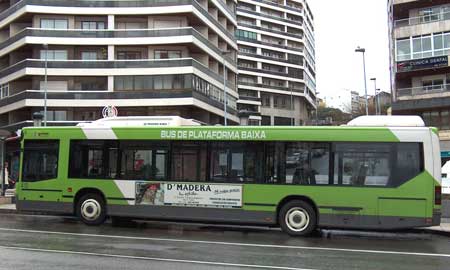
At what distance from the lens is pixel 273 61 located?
106750mm

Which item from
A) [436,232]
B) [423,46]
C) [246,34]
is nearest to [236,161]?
[436,232]

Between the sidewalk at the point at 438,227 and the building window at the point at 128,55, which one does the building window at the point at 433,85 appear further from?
the sidewalk at the point at 438,227

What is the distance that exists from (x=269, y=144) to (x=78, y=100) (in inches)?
1694

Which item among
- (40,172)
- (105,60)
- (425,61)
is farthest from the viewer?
(105,60)

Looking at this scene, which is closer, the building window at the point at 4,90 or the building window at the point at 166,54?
the building window at the point at 166,54

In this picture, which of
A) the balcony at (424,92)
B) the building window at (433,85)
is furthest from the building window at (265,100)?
the building window at (433,85)

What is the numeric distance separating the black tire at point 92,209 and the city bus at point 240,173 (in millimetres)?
29

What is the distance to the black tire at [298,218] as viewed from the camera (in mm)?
13469

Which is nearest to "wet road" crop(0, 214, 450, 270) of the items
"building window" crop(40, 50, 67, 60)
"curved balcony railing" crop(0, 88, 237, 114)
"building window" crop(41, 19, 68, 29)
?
"curved balcony railing" crop(0, 88, 237, 114)

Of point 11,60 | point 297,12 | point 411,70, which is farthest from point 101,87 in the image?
point 297,12

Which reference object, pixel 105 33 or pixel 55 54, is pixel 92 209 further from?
pixel 55 54

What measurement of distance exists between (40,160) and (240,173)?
620 centimetres

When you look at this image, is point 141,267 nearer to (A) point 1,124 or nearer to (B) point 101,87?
(B) point 101,87

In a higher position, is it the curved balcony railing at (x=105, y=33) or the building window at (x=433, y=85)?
the curved balcony railing at (x=105, y=33)
